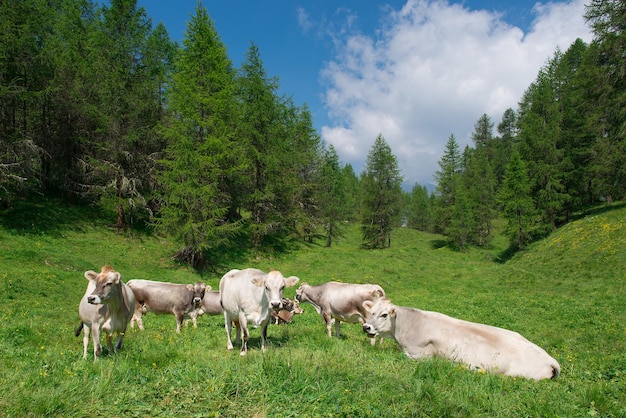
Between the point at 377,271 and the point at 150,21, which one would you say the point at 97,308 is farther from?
the point at 150,21

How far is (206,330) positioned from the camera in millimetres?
11336

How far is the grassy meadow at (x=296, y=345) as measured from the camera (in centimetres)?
437

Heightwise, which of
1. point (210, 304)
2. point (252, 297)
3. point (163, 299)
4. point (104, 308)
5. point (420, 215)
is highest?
point (420, 215)

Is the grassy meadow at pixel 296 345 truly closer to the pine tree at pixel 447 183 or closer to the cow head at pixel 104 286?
the cow head at pixel 104 286

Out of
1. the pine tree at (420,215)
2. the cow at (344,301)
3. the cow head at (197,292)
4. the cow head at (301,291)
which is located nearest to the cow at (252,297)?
the cow at (344,301)

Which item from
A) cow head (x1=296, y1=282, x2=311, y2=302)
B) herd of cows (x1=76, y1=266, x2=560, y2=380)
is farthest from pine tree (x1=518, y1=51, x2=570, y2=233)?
herd of cows (x1=76, y1=266, x2=560, y2=380)

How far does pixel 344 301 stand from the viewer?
11.2m

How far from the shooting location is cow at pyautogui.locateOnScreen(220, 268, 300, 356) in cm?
792

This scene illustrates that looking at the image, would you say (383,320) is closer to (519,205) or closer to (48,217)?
(48,217)

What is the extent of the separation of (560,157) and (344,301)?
32830 millimetres

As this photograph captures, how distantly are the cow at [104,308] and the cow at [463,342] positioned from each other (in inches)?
206

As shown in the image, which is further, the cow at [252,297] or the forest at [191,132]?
the forest at [191,132]

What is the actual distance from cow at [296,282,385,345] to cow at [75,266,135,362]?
227 inches

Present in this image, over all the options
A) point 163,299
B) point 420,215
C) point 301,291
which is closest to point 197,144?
point 163,299
